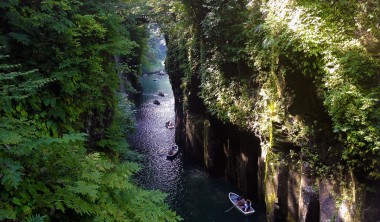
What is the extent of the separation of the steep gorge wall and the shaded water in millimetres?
1762

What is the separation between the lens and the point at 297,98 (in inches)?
469

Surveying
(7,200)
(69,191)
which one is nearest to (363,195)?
(69,191)

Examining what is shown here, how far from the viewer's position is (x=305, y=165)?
1174cm

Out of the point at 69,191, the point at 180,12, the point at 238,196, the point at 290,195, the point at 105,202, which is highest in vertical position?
the point at 180,12

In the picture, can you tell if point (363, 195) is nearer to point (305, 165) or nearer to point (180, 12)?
point (305, 165)

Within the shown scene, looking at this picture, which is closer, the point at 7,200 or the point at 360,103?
the point at 7,200

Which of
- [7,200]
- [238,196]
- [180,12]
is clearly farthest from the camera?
[180,12]

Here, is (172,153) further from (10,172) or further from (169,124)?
(10,172)

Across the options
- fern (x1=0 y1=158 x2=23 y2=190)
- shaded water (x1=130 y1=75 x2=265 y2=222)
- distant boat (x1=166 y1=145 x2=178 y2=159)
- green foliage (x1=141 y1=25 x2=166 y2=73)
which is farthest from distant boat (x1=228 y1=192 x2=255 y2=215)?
green foliage (x1=141 y1=25 x2=166 y2=73)

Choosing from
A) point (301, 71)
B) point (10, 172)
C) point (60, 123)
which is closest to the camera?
point (10, 172)

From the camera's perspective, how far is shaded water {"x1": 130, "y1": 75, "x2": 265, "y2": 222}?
17.7 metres

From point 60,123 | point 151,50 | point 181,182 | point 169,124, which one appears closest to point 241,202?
point 181,182

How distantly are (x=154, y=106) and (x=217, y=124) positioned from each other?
2523cm

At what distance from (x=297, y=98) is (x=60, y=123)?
8.84 metres
